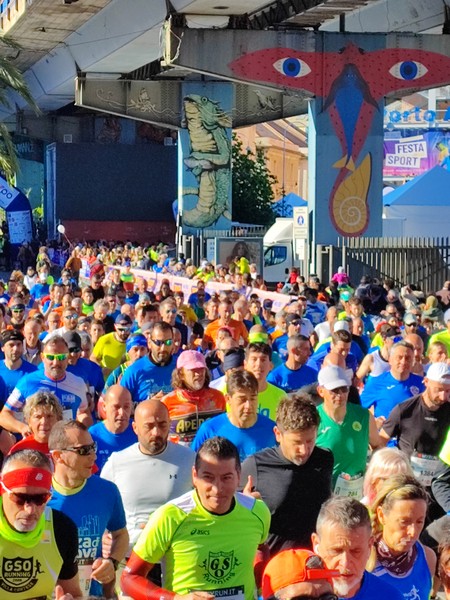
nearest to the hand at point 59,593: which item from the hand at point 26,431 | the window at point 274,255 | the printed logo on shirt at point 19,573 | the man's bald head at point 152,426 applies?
the printed logo on shirt at point 19,573

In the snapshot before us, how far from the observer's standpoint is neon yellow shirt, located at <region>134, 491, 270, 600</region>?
18.5 ft

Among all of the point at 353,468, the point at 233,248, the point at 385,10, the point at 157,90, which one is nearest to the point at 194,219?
the point at 157,90

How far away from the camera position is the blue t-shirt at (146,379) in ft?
34.3

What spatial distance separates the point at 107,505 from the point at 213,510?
2.94ft

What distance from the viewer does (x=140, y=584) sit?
5.53 metres

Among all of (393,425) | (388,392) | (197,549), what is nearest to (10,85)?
(388,392)

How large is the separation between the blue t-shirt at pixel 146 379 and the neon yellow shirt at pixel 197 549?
182 inches

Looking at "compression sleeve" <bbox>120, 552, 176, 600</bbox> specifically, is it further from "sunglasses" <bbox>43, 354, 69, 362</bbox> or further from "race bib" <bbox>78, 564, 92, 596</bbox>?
"sunglasses" <bbox>43, 354, 69, 362</bbox>

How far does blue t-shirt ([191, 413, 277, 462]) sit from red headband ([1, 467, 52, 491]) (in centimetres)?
248

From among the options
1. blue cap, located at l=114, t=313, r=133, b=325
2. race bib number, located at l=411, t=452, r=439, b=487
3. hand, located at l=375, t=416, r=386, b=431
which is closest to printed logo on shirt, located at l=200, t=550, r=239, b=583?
race bib number, located at l=411, t=452, r=439, b=487

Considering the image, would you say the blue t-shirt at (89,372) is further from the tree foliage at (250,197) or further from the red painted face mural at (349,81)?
the tree foliage at (250,197)

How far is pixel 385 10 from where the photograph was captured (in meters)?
31.7

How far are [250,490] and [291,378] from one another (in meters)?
4.82

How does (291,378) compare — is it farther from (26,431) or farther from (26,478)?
(26,478)
